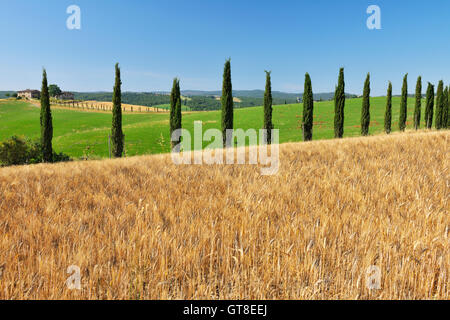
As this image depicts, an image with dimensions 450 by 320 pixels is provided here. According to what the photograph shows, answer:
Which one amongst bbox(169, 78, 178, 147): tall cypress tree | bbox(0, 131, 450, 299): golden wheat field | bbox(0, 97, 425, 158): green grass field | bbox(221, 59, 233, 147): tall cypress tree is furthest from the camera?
bbox(0, 97, 425, 158): green grass field

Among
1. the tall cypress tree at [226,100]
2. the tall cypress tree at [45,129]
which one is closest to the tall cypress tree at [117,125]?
the tall cypress tree at [45,129]

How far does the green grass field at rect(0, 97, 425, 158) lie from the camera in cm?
4325

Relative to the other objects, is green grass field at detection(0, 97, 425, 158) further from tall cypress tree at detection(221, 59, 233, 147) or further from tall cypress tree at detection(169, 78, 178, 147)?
tall cypress tree at detection(221, 59, 233, 147)

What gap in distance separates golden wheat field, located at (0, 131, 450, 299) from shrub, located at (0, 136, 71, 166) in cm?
2715

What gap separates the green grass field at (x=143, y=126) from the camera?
1703 inches

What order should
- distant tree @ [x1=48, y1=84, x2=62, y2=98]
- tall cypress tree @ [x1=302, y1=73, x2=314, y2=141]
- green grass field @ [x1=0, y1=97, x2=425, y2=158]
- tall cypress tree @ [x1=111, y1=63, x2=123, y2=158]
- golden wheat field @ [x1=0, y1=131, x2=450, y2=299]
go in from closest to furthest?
golden wheat field @ [x1=0, y1=131, x2=450, y2=299], tall cypress tree @ [x1=111, y1=63, x2=123, y2=158], tall cypress tree @ [x1=302, y1=73, x2=314, y2=141], green grass field @ [x1=0, y1=97, x2=425, y2=158], distant tree @ [x1=48, y1=84, x2=62, y2=98]

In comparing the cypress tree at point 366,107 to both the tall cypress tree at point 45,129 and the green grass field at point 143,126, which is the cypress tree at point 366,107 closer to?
the green grass field at point 143,126

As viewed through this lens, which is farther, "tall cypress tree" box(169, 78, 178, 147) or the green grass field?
the green grass field

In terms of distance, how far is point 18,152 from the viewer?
2511 cm

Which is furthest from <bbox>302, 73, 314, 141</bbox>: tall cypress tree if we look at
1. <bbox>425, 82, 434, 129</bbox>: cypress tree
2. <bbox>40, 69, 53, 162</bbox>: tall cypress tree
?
<bbox>40, 69, 53, 162</bbox>: tall cypress tree

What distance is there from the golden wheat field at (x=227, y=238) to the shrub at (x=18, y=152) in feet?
89.1
